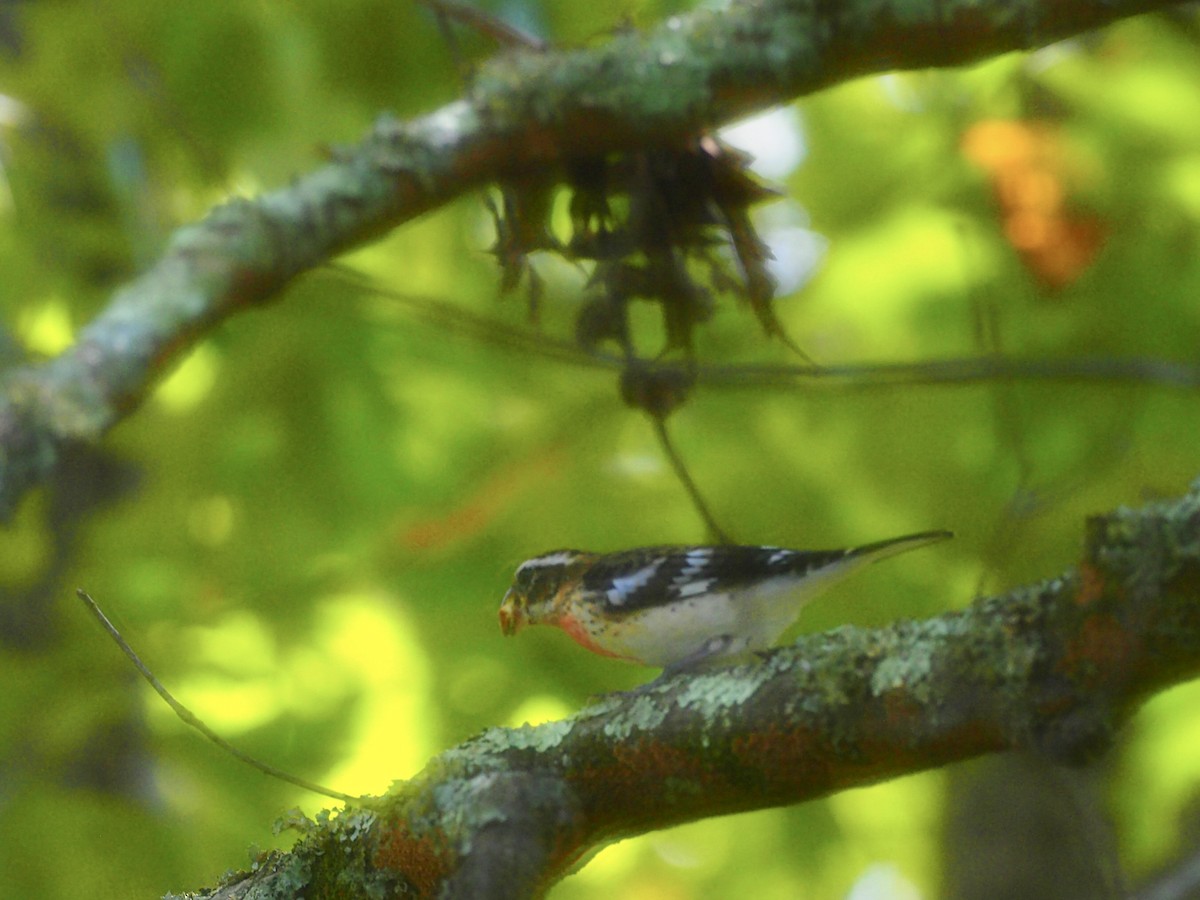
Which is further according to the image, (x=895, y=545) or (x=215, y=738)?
(x=895, y=545)

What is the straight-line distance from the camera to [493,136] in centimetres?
198

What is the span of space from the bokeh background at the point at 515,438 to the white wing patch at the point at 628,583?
345 mm

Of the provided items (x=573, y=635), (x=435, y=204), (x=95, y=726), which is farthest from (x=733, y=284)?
(x=95, y=726)

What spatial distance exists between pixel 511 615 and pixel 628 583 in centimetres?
15

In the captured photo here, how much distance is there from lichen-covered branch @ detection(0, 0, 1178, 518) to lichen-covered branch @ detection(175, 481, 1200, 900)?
96cm

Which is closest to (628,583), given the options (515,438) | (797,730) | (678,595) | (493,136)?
(678,595)

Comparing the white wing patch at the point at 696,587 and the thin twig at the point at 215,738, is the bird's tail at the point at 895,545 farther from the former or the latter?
the thin twig at the point at 215,738

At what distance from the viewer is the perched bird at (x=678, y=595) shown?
1279 millimetres

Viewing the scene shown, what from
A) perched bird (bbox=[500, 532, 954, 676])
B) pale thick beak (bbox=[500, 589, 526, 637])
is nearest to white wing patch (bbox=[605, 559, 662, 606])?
perched bird (bbox=[500, 532, 954, 676])

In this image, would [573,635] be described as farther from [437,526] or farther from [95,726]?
[95,726]

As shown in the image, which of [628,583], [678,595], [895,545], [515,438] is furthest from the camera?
[515,438]

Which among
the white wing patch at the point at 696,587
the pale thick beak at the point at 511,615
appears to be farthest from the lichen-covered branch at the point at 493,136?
the white wing patch at the point at 696,587

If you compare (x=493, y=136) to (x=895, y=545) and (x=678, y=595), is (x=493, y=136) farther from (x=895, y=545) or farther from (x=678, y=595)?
(x=895, y=545)

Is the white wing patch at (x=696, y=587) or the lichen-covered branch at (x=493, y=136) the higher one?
the lichen-covered branch at (x=493, y=136)
